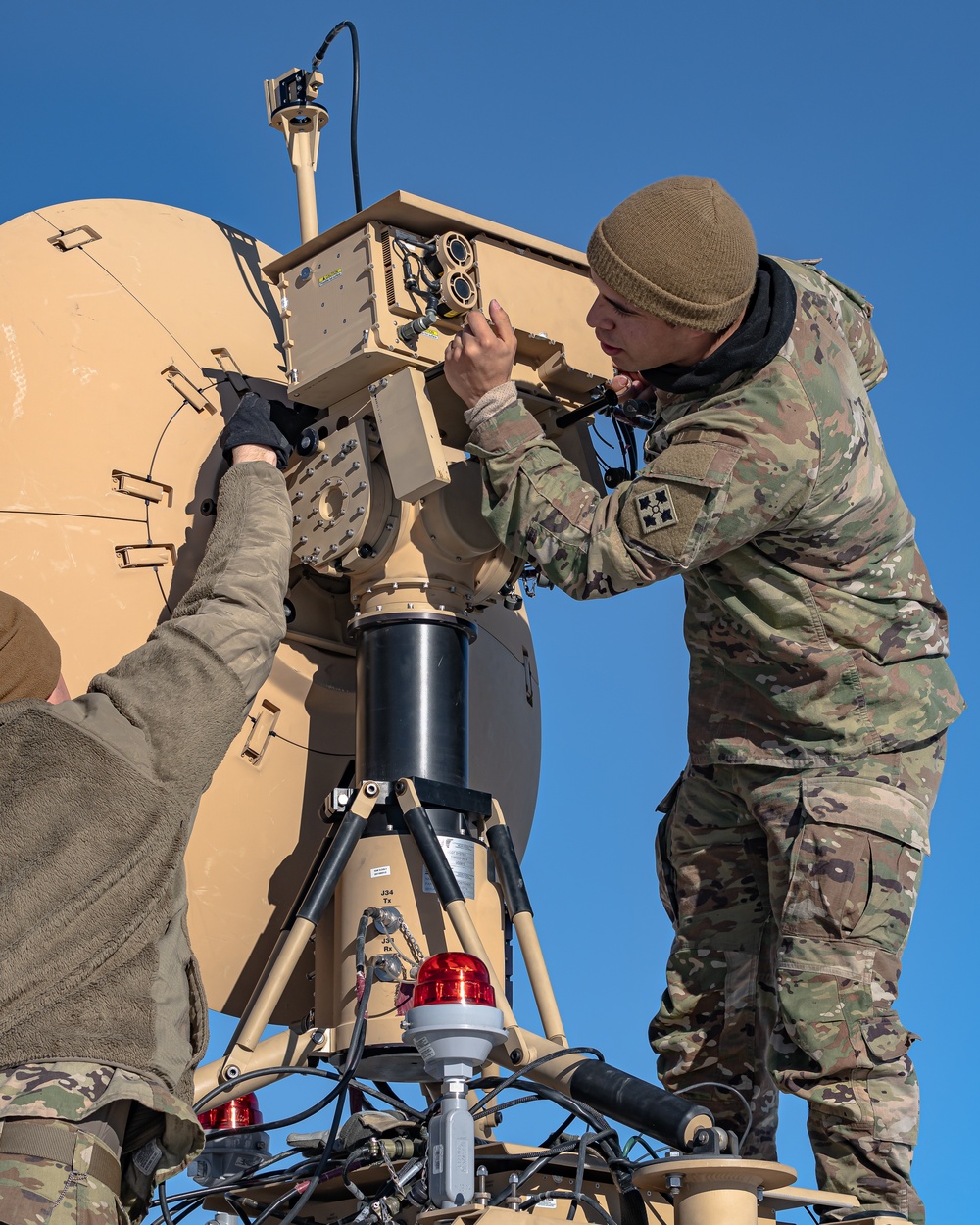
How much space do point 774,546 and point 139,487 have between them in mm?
1930

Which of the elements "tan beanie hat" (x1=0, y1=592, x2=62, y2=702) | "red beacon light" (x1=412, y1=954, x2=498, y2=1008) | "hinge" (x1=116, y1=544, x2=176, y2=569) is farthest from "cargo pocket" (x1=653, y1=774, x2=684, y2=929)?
"tan beanie hat" (x1=0, y1=592, x2=62, y2=702)

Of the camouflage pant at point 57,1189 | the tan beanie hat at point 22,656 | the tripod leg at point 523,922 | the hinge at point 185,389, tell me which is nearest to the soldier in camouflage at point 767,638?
the tripod leg at point 523,922

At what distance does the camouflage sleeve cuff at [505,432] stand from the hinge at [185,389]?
1143mm

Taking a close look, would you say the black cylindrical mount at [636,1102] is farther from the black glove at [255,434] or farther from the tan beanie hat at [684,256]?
the tan beanie hat at [684,256]

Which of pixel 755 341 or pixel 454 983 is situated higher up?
pixel 755 341

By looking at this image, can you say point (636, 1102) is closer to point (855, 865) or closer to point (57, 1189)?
point (855, 865)

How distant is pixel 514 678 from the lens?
5.98m

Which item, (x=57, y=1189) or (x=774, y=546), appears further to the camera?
(x=774, y=546)

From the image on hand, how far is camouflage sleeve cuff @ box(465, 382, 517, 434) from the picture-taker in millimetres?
4395

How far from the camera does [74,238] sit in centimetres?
530

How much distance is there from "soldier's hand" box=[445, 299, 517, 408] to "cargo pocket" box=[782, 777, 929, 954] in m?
1.35

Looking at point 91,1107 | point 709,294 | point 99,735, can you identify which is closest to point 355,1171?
point 91,1107

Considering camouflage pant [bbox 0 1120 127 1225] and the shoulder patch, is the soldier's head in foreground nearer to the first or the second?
the shoulder patch

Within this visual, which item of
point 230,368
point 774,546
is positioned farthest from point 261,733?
point 774,546
